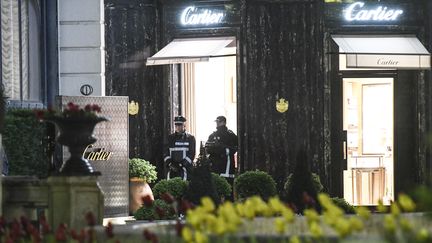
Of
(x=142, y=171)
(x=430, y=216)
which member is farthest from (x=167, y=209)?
(x=430, y=216)

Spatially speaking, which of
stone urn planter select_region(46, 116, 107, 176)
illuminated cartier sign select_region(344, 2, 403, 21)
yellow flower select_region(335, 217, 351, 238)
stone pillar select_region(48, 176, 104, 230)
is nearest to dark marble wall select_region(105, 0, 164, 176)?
illuminated cartier sign select_region(344, 2, 403, 21)

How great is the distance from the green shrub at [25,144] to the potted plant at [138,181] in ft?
14.6

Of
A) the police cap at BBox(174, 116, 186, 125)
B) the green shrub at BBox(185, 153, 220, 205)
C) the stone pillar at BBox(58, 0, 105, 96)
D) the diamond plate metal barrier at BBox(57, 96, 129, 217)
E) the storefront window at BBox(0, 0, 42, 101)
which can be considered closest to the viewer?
the green shrub at BBox(185, 153, 220, 205)

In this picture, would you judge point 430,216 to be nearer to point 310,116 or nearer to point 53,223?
point 53,223

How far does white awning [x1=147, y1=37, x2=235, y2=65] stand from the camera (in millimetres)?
27078

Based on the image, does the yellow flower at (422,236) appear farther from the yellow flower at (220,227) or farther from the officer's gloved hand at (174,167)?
the officer's gloved hand at (174,167)

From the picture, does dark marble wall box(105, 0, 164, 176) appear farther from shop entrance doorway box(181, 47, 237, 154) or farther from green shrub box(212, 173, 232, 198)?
green shrub box(212, 173, 232, 198)

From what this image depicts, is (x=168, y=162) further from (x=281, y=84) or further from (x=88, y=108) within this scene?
(x=88, y=108)

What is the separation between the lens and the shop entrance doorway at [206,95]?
28.2 metres

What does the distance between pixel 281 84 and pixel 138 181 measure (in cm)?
442

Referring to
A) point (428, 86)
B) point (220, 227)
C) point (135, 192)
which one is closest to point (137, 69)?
point (135, 192)

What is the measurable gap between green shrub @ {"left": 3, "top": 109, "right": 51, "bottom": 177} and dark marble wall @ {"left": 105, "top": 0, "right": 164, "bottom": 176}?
26.0ft

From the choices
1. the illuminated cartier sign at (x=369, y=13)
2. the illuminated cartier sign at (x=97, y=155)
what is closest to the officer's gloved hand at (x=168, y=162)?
the illuminated cartier sign at (x=97, y=155)

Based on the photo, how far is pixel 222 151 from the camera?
88.0 feet
